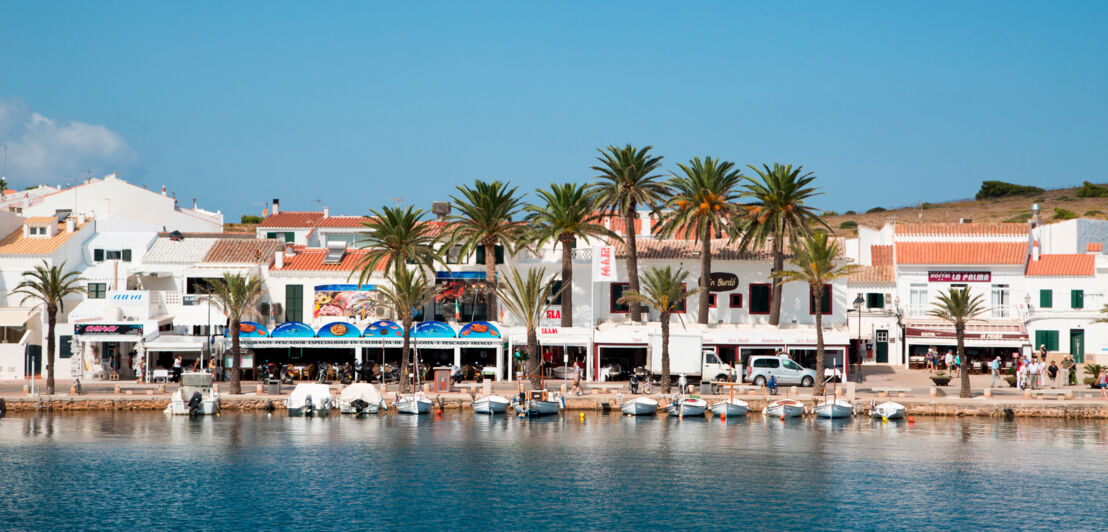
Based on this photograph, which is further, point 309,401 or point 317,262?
point 317,262

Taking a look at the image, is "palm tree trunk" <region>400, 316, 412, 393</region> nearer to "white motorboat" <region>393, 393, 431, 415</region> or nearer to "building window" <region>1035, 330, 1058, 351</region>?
"white motorboat" <region>393, 393, 431, 415</region>

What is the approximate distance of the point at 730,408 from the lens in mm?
54594

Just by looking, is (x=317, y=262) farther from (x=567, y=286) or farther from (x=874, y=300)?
(x=874, y=300)

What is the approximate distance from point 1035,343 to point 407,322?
39.4 metres

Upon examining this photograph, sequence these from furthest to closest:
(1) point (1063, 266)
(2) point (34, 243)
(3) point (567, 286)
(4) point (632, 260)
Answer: (2) point (34, 243) < (1) point (1063, 266) < (4) point (632, 260) < (3) point (567, 286)

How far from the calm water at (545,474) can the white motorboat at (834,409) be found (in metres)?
0.87

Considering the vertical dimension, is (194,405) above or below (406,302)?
below

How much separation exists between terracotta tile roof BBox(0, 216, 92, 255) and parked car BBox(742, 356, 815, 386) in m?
44.7

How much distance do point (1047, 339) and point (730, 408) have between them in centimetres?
2590

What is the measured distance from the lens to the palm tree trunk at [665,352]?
5666 cm

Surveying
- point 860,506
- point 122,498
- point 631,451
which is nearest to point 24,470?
point 122,498

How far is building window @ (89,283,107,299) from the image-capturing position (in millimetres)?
68750

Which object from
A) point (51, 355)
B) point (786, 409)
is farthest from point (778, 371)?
point (51, 355)

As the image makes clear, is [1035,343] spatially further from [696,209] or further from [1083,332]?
[696,209]
